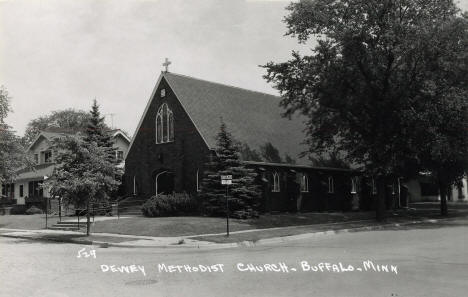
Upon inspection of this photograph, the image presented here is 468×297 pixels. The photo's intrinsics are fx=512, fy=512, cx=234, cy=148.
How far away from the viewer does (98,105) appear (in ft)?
134

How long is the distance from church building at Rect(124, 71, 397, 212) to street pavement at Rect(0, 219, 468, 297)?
612 inches

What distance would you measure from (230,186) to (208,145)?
429 centimetres

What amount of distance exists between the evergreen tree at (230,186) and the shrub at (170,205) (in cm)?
196

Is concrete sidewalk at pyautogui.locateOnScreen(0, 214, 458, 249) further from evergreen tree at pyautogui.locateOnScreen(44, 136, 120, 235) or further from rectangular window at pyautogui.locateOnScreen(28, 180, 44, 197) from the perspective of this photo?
rectangular window at pyautogui.locateOnScreen(28, 180, 44, 197)

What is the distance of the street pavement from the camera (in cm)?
991

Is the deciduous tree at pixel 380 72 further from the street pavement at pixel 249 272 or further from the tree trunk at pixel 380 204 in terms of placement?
the street pavement at pixel 249 272

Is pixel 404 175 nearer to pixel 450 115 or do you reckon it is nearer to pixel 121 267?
pixel 450 115

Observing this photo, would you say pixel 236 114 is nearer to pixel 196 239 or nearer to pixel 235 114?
pixel 235 114

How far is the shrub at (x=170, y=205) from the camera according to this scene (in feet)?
102

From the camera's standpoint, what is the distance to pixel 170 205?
103ft

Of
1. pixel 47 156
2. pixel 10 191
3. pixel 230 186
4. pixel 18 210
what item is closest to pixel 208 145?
pixel 230 186

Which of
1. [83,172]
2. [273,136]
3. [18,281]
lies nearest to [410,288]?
[18,281]

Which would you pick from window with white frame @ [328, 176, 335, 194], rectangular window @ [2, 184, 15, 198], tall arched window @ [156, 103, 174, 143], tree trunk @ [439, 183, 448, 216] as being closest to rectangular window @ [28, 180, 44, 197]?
rectangular window @ [2, 184, 15, 198]

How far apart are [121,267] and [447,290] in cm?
810
